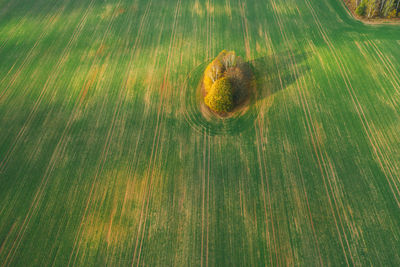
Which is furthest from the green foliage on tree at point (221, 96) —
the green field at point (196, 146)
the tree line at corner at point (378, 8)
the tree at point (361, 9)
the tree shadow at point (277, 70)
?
the tree line at corner at point (378, 8)

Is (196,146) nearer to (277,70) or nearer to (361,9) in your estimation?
(277,70)

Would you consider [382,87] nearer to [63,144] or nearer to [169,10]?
[169,10]

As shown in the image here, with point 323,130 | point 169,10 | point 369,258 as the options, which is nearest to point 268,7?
point 169,10

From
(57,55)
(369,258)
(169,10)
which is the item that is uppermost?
(169,10)

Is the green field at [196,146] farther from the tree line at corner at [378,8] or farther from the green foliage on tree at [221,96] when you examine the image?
the tree line at corner at [378,8]

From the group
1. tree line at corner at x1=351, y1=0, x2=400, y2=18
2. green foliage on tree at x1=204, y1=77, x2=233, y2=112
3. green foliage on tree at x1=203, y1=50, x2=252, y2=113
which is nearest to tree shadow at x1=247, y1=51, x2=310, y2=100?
green foliage on tree at x1=203, y1=50, x2=252, y2=113

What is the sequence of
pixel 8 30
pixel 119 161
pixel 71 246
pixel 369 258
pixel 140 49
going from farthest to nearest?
pixel 8 30, pixel 140 49, pixel 119 161, pixel 71 246, pixel 369 258
